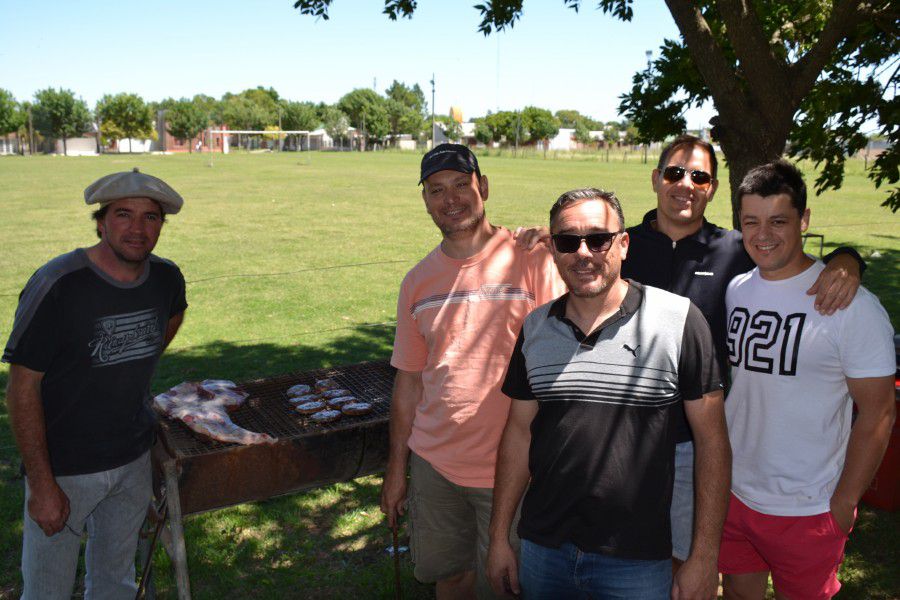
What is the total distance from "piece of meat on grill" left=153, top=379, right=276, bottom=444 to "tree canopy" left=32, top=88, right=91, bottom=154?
108283mm

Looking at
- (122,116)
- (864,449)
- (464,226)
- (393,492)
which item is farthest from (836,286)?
(122,116)

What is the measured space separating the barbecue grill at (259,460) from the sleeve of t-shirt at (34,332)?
75 cm

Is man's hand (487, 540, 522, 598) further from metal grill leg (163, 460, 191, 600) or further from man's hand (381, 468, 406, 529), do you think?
metal grill leg (163, 460, 191, 600)

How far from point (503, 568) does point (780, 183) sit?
1.86m

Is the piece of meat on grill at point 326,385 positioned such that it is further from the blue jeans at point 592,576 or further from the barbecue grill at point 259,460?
the blue jeans at point 592,576

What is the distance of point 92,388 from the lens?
3.27 metres

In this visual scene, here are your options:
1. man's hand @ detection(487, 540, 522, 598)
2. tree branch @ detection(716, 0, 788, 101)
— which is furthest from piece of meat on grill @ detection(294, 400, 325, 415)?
tree branch @ detection(716, 0, 788, 101)

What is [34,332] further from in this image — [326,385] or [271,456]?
[326,385]

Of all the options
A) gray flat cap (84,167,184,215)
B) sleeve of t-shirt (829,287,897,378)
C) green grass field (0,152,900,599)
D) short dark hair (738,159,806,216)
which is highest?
short dark hair (738,159,806,216)

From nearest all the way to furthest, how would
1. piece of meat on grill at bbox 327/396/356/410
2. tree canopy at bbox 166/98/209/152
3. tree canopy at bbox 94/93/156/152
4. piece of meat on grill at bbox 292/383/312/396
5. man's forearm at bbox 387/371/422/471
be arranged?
man's forearm at bbox 387/371/422/471 → piece of meat on grill at bbox 327/396/356/410 → piece of meat on grill at bbox 292/383/312/396 → tree canopy at bbox 94/93/156/152 → tree canopy at bbox 166/98/209/152

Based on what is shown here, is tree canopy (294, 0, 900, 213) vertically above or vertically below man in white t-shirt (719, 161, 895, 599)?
above

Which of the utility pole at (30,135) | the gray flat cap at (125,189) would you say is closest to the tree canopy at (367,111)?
the utility pole at (30,135)

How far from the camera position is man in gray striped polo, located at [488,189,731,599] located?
235 centimetres

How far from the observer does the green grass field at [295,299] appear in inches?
184
